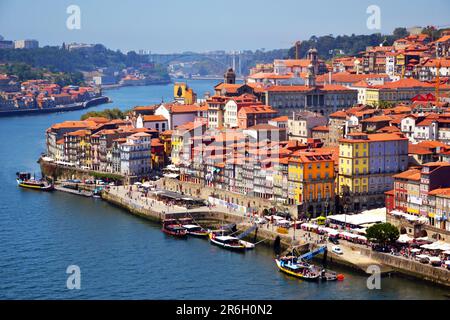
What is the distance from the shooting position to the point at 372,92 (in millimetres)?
32500

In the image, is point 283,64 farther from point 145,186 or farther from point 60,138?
point 145,186

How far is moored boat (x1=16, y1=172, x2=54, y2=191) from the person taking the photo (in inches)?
1101

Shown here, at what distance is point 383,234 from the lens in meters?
17.3

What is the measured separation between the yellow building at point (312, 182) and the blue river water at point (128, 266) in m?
2.25

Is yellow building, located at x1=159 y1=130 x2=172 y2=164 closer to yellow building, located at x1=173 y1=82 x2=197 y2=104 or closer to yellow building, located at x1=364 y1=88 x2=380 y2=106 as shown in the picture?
yellow building, located at x1=364 y1=88 x2=380 y2=106

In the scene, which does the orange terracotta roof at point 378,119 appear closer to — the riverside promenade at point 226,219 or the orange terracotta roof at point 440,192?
the riverside promenade at point 226,219

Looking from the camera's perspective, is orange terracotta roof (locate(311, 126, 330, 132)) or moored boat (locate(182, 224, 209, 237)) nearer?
moored boat (locate(182, 224, 209, 237))

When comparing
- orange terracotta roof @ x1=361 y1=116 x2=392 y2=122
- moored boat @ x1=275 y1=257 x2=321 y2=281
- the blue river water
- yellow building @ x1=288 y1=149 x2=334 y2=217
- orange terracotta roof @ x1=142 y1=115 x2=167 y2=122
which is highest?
orange terracotta roof @ x1=361 y1=116 x2=392 y2=122

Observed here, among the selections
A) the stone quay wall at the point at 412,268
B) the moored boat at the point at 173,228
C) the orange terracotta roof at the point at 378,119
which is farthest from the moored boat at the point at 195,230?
the orange terracotta roof at the point at 378,119

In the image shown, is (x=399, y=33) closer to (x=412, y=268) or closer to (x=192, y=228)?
(x=192, y=228)

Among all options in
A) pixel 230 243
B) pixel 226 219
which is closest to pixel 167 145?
pixel 226 219

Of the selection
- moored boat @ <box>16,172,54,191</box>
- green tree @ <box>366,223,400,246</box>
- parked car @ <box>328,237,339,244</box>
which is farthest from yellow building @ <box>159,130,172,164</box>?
green tree @ <box>366,223,400,246</box>

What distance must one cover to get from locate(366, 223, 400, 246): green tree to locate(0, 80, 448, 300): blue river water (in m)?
0.95
